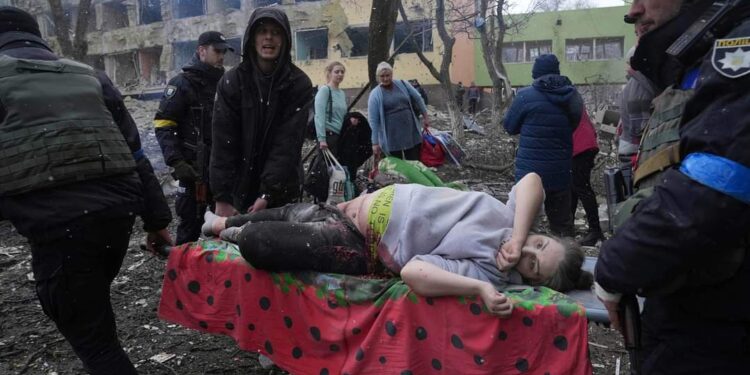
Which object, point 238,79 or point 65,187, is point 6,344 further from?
point 238,79

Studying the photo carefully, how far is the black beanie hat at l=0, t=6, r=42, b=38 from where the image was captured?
226cm

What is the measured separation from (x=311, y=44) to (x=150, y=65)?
469 inches

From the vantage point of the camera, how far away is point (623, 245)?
1.39 m

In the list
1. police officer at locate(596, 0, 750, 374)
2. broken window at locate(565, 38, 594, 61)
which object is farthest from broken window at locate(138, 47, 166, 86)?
police officer at locate(596, 0, 750, 374)

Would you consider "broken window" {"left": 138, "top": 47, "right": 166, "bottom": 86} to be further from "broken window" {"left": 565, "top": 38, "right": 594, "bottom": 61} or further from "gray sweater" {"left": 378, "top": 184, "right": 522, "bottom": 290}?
"gray sweater" {"left": 378, "top": 184, "right": 522, "bottom": 290}

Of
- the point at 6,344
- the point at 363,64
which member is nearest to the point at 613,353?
the point at 6,344

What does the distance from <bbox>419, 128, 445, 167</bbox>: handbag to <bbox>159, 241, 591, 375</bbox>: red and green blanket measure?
531 cm

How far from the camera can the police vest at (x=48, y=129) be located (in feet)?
6.73

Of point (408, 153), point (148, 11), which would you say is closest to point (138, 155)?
point (408, 153)

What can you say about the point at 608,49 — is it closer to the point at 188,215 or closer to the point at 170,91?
the point at 170,91

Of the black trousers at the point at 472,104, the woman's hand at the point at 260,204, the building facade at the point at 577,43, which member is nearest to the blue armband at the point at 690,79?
the woman's hand at the point at 260,204

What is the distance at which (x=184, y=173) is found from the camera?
12.4 feet

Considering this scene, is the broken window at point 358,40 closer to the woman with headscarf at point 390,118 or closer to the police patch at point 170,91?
the woman with headscarf at point 390,118

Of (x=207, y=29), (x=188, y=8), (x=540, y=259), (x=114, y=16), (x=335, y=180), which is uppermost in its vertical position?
(x=114, y=16)
